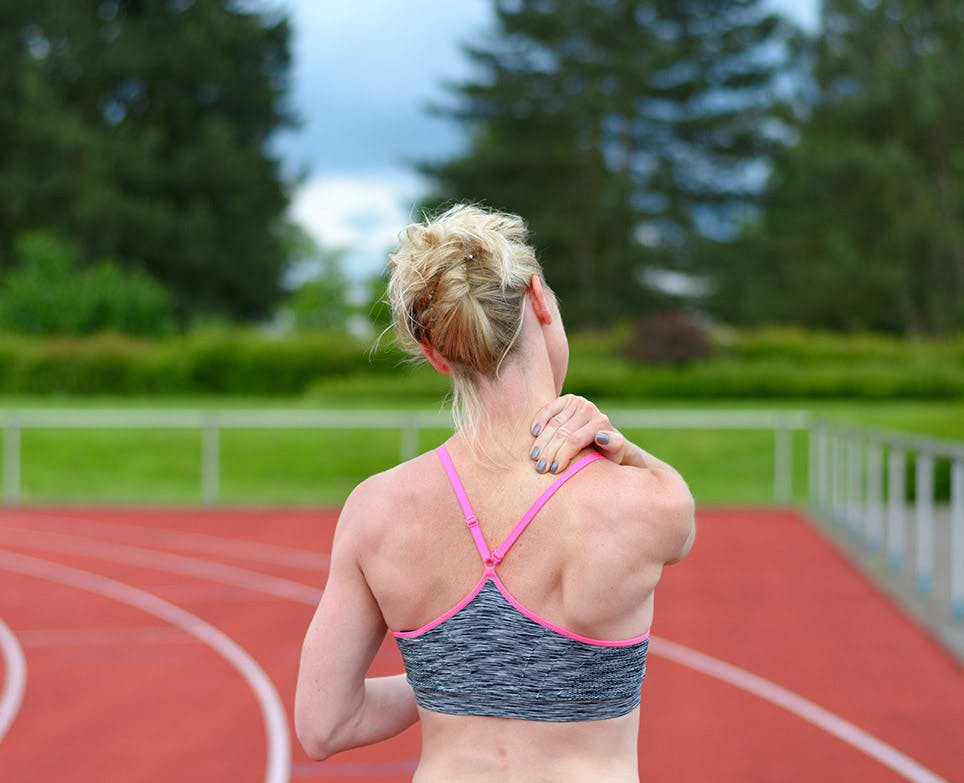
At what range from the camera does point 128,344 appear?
30.6 m

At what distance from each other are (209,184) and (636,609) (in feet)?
137

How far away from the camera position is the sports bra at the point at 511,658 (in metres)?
1.82

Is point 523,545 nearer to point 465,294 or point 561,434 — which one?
point 561,434

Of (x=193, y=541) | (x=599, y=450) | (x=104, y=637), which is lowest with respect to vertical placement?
(x=193, y=541)

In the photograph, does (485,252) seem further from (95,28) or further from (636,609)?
(95,28)

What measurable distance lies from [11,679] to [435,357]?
21.8ft

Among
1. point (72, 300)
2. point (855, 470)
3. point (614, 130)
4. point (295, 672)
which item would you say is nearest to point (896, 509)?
point (855, 470)

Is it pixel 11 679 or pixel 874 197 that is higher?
pixel 874 197

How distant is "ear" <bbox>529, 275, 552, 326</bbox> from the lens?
184 cm

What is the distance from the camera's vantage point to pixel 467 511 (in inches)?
72.0

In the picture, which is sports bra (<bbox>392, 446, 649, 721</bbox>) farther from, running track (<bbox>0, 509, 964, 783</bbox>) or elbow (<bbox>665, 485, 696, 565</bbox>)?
running track (<bbox>0, 509, 964, 783</bbox>)

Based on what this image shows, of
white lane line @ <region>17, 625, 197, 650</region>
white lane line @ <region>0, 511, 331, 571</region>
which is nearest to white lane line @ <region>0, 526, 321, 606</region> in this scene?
white lane line @ <region>0, 511, 331, 571</region>

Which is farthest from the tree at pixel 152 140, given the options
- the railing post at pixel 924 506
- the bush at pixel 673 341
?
the railing post at pixel 924 506

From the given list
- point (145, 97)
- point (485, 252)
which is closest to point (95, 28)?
point (145, 97)
